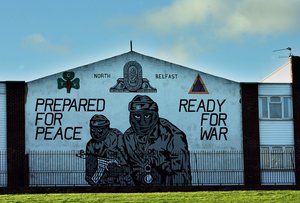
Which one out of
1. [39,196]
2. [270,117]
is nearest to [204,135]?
[270,117]

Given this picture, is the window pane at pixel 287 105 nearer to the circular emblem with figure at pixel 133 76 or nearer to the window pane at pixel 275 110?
the window pane at pixel 275 110

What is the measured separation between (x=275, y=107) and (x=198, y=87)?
4.60m

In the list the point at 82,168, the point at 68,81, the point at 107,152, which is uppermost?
the point at 68,81

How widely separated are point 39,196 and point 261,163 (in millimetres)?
16542

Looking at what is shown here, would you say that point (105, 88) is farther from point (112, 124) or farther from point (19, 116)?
point (19, 116)

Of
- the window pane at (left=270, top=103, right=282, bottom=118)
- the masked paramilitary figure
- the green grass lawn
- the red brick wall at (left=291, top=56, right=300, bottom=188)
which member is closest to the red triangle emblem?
the window pane at (left=270, top=103, right=282, bottom=118)

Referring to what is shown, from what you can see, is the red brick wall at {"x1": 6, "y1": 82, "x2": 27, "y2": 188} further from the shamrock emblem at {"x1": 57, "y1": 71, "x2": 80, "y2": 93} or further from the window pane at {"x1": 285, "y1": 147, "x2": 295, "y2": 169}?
the window pane at {"x1": 285, "y1": 147, "x2": 295, "y2": 169}

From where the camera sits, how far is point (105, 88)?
42.1 metres

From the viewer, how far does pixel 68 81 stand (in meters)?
41.9

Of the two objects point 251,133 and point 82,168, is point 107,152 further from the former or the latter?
point 251,133

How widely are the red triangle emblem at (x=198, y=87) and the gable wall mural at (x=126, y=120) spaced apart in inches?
2.2

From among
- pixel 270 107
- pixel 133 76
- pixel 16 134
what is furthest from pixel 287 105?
pixel 16 134

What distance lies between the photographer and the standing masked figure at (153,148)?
4178 cm

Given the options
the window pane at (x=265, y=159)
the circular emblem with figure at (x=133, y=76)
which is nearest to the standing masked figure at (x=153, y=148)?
the circular emblem with figure at (x=133, y=76)
